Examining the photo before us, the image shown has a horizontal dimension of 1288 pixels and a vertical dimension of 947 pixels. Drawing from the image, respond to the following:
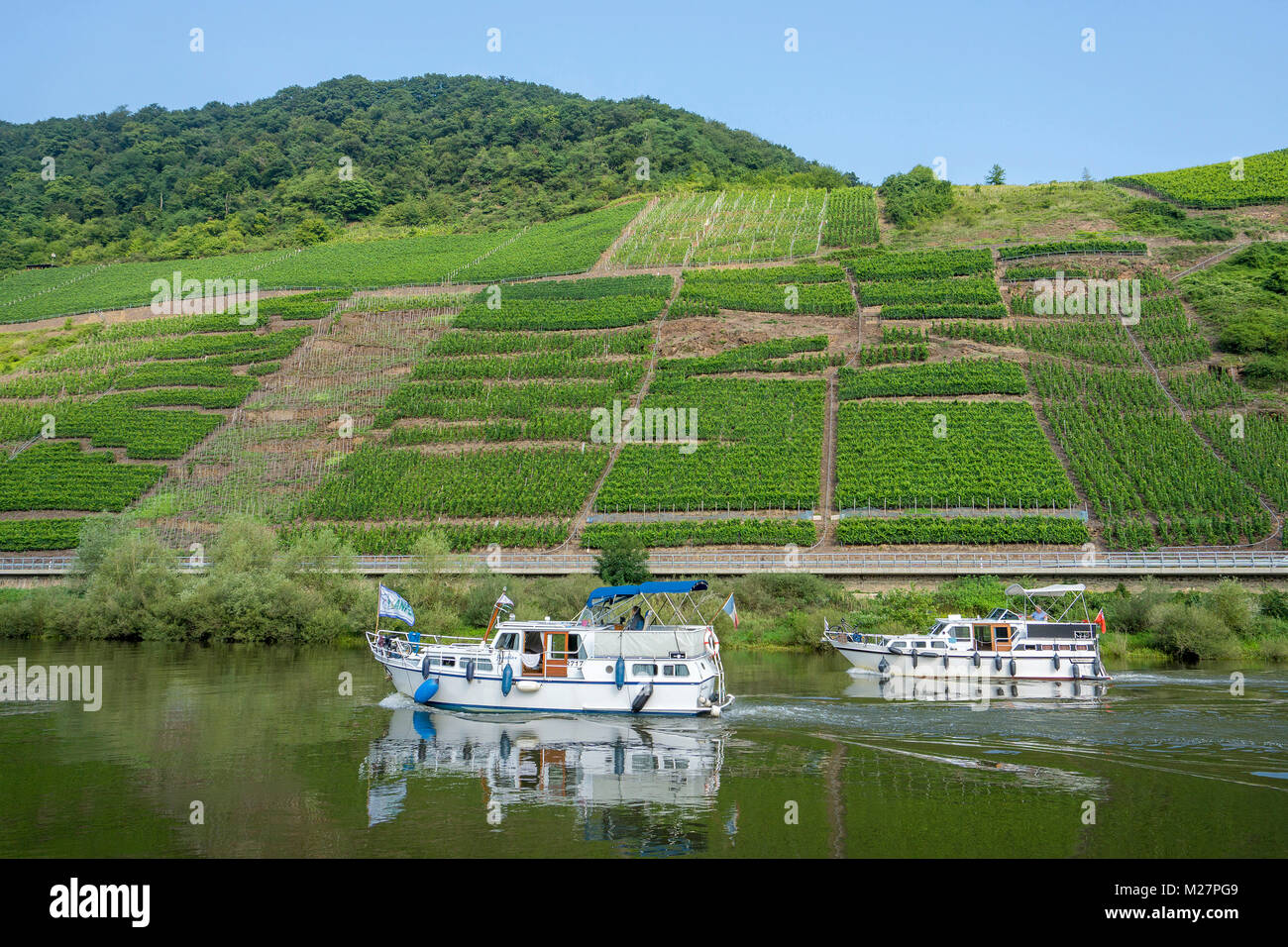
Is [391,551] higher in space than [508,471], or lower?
lower

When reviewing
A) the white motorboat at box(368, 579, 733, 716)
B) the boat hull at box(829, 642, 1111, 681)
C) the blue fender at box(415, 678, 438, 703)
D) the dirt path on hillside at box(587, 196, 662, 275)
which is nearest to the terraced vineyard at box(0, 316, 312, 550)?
the dirt path on hillside at box(587, 196, 662, 275)

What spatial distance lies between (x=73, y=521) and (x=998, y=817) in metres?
71.6

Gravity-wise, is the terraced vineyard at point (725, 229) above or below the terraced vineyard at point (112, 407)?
above

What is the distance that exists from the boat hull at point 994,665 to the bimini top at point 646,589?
11.5m

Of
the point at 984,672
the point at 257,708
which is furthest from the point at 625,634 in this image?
the point at 984,672

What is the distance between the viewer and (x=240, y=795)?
2241 cm

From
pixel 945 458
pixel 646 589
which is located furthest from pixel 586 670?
pixel 945 458

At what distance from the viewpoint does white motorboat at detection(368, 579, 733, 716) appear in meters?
32.3

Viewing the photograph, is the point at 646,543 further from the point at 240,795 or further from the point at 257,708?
the point at 240,795

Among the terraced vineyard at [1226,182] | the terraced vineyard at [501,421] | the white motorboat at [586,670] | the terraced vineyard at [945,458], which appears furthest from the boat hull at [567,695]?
the terraced vineyard at [1226,182]

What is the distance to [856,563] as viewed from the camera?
60.5 m

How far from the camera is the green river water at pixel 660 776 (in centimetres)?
1927

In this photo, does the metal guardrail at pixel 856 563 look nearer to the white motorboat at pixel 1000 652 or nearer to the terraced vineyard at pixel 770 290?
the white motorboat at pixel 1000 652
